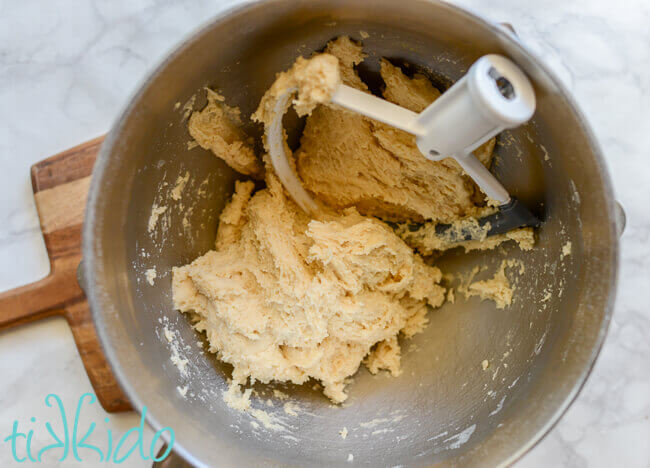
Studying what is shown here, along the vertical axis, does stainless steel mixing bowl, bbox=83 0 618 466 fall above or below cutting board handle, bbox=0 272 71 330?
above

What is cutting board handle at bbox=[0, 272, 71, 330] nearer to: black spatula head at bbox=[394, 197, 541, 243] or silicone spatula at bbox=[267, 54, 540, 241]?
silicone spatula at bbox=[267, 54, 540, 241]

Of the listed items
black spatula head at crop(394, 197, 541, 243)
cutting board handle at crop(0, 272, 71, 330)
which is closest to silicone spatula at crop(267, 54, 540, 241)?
black spatula head at crop(394, 197, 541, 243)

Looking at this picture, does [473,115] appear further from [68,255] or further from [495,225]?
[68,255]

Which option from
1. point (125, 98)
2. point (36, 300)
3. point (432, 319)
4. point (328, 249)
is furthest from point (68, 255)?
point (432, 319)

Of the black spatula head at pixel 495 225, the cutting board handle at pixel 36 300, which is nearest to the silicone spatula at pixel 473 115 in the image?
the black spatula head at pixel 495 225

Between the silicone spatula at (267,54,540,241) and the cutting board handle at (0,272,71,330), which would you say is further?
the cutting board handle at (0,272,71,330)

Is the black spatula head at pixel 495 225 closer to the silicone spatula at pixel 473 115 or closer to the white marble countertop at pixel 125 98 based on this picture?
the silicone spatula at pixel 473 115

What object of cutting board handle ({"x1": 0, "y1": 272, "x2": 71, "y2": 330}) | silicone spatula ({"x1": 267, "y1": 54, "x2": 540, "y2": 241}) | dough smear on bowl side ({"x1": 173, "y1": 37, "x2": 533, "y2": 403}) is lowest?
cutting board handle ({"x1": 0, "y1": 272, "x2": 71, "y2": 330})
